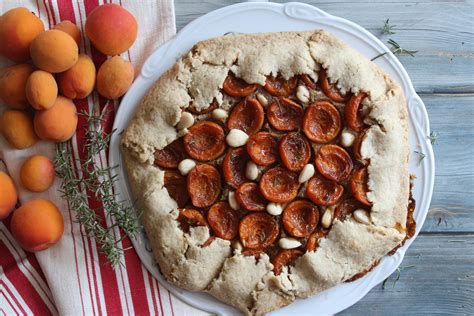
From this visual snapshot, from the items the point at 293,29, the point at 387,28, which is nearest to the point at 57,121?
the point at 293,29

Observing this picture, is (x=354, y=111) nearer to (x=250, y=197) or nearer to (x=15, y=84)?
(x=250, y=197)

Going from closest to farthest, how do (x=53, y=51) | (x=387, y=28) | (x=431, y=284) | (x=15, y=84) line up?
(x=53, y=51) → (x=15, y=84) → (x=387, y=28) → (x=431, y=284)

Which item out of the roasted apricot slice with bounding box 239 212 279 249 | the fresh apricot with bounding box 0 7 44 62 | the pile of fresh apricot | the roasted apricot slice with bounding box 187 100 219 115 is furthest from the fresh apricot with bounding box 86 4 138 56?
the roasted apricot slice with bounding box 239 212 279 249

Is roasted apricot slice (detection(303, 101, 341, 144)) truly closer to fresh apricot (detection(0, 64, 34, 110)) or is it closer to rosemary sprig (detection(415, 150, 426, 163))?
rosemary sprig (detection(415, 150, 426, 163))

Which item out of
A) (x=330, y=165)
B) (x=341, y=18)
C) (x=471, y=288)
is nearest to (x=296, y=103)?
(x=330, y=165)

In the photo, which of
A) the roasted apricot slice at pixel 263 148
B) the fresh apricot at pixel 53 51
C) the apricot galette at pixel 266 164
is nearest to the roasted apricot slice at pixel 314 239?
the apricot galette at pixel 266 164

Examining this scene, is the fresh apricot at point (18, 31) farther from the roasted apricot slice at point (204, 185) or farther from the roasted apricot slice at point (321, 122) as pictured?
the roasted apricot slice at point (321, 122)

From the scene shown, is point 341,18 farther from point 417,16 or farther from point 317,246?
point 317,246
